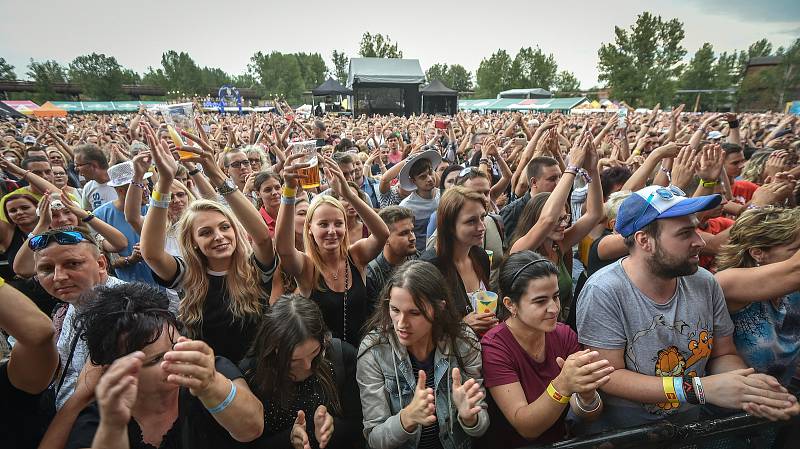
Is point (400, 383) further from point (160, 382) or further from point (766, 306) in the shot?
point (766, 306)

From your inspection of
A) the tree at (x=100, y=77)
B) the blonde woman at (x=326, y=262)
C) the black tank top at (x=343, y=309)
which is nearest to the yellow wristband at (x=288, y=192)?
the blonde woman at (x=326, y=262)

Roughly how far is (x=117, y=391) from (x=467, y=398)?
1.24 meters

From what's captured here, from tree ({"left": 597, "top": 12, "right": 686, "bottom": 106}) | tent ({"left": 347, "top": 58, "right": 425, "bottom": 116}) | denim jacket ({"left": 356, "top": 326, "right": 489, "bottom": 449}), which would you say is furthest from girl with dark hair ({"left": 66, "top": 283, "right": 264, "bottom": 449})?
tree ({"left": 597, "top": 12, "right": 686, "bottom": 106})

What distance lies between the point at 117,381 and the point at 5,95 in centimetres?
7037

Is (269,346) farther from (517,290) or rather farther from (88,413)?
(517,290)

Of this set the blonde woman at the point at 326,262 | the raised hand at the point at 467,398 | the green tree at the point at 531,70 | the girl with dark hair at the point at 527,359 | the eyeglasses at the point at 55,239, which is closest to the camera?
the raised hand at the point at 467,398

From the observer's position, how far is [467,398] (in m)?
1.68

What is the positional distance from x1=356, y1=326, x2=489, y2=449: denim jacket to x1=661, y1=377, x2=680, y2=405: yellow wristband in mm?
772

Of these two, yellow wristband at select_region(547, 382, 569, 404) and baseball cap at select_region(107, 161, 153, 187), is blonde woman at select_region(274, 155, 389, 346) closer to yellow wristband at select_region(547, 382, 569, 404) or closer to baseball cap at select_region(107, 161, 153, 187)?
yellow wristband at select_region(547, 382, 569, 404)

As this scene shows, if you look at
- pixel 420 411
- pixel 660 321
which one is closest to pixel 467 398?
pixel 420 411

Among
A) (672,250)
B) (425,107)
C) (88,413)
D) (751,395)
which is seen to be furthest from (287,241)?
(425,107)

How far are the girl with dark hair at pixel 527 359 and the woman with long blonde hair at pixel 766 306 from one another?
804 mm

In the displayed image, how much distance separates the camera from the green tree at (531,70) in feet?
214

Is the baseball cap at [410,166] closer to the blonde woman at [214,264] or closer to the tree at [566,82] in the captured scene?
the blonde woman at [214,264]
